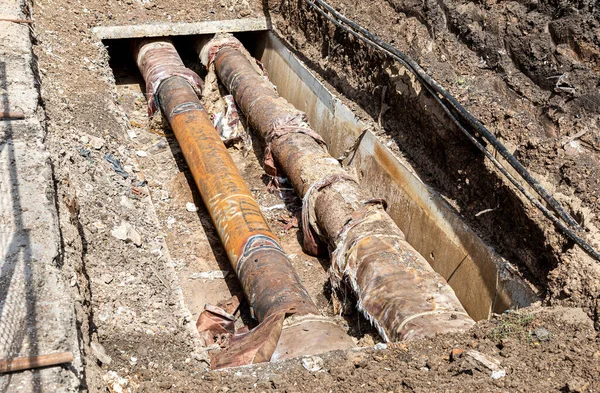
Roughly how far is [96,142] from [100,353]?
3.06 m

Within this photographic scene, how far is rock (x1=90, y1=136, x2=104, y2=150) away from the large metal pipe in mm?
1082

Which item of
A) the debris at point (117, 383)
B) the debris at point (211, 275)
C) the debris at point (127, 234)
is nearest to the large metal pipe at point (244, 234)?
the debris at point (211, 275)

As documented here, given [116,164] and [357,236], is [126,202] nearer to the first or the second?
[116,164]

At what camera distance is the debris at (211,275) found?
659cm

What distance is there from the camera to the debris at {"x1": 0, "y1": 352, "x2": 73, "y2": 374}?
3.17 metres

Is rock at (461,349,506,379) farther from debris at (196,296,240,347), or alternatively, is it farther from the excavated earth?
debris at (196,296,240,347)

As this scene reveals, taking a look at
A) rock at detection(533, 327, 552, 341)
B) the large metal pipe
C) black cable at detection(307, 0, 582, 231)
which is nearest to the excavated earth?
rock at detection(533, 327, 552, 341)

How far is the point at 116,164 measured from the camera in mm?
6277

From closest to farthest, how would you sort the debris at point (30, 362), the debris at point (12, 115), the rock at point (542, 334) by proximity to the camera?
1. the debris at point (30, 362)
2. the rock at point (542, 334)
3. the debris at point (12, 115)

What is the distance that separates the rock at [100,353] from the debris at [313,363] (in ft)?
4.15

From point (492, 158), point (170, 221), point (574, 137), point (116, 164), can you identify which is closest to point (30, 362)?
point (116, 164)

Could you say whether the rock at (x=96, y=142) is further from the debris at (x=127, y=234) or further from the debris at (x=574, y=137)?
the debris at (x=574, y=137)

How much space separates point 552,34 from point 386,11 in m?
2.54

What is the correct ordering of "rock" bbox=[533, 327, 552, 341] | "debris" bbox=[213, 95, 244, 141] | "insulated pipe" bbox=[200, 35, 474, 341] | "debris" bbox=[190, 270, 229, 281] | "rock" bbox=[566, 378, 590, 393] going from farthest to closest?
"debris" bbox=[213, 95, 244, 141] < "debris" bbox=[190, 270, 229, 281] < "insulated pipe" bbox=[200, 35, 474, 341] < "rock" bbox=[533, 327, 552, 341] < "rock" bbox=[566, 378, 590, 393]
